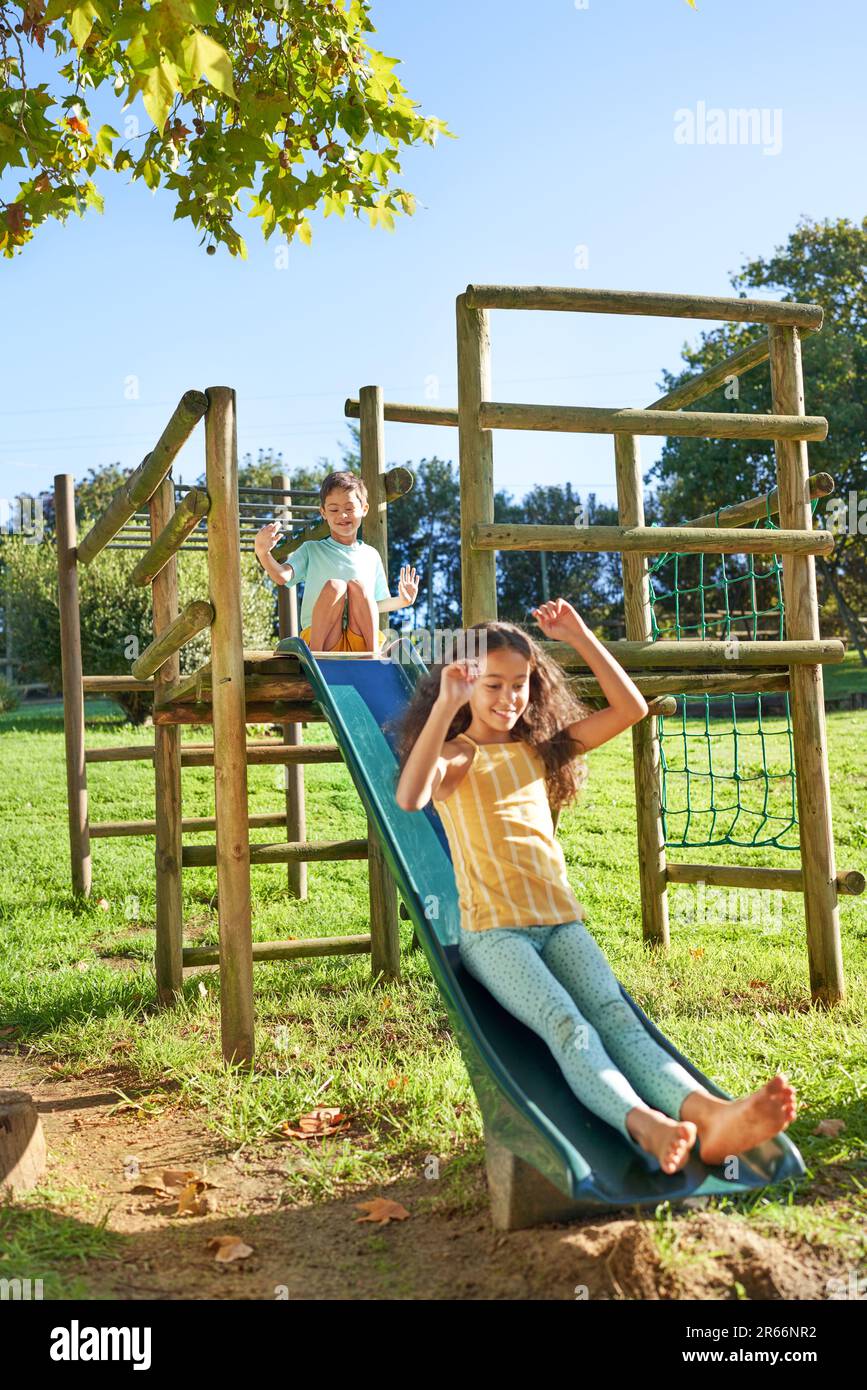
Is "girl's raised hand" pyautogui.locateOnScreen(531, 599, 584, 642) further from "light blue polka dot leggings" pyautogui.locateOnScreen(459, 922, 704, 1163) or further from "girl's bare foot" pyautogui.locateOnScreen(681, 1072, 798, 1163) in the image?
"girl's bare foot" pyautogui.locateOnScreen(681, 1072, 798, 1163)

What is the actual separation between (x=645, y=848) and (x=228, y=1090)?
8.79 ft

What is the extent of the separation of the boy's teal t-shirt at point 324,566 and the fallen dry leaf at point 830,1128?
2.95 meters

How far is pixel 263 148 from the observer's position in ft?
18.6

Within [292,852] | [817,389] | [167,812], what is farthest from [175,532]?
[817,389]

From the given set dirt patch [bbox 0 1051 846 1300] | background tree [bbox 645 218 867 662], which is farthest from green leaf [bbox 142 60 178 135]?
background tree [bbox 645 218 867 662]

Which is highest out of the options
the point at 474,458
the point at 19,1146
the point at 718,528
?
the point at 474,458

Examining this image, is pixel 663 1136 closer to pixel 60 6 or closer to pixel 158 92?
pixel 158 92

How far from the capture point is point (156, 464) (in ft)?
16.0

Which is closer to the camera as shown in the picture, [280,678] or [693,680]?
[280,678]

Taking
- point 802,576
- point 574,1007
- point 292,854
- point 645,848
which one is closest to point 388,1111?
point 574,1007

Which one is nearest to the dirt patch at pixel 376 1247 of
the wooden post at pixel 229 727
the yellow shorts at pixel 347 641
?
the wooden post at pixel 229 727

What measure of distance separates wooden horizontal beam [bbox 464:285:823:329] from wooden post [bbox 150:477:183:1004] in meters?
1.92

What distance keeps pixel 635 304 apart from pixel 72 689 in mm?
4828
